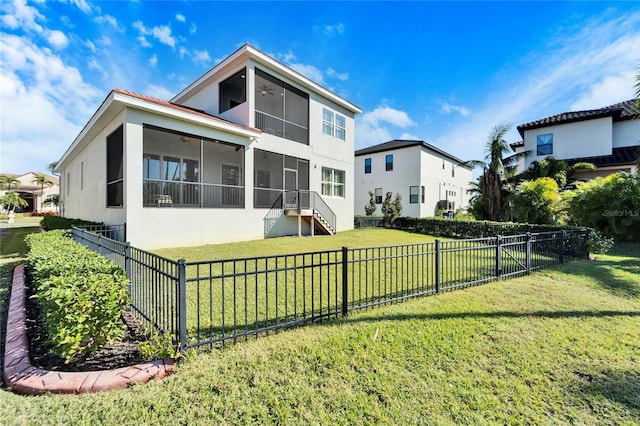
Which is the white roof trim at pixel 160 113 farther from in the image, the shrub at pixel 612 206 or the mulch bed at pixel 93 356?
the shrub at pixel 612 206

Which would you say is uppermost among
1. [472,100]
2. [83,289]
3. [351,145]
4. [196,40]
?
[196,40]

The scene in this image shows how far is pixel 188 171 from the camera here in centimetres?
1495

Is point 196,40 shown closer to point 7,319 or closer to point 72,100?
point 72,100

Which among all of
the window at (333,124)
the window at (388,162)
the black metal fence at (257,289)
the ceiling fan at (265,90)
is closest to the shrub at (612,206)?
the black metal fence at (257,289)

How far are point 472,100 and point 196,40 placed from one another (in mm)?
14701

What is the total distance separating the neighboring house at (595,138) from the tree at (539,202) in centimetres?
780

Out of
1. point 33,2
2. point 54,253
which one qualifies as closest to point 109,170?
point 33,2

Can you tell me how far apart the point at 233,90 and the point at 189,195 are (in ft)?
23.0

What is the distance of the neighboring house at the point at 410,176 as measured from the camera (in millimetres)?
25609

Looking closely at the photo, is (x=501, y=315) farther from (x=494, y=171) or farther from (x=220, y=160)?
(x=494, y=171)

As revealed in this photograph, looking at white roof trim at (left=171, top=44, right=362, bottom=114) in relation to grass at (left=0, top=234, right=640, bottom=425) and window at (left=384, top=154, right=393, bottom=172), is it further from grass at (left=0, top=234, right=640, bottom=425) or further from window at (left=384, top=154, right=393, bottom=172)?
grass at (left=0, top=234, right=640, bottom=425)

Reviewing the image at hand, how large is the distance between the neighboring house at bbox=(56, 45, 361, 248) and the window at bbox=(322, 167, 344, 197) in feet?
0.27

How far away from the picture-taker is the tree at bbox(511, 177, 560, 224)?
48.4ft

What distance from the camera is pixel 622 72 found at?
13305 mm
